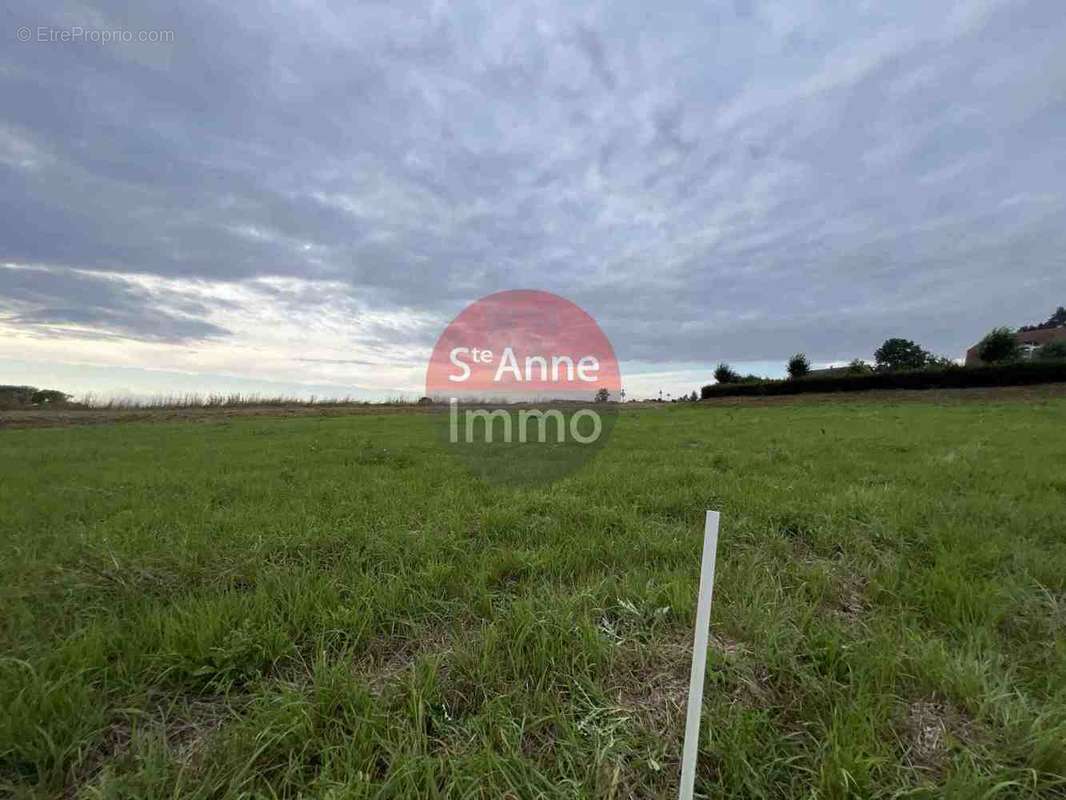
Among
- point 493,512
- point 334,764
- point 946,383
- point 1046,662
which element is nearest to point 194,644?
point 334,764

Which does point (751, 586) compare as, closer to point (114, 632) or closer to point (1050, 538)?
point (1050, 538)

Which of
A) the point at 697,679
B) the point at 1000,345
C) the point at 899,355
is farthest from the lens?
the point at 899,355

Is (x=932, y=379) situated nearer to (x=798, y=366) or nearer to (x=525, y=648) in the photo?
(x=798, y=366)

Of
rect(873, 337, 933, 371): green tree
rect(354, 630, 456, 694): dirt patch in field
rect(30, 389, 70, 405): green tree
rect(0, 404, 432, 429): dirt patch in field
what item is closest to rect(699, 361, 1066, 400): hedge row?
rect(873, 337, 933, 371): green tree

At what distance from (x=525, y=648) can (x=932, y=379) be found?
31.3 meters

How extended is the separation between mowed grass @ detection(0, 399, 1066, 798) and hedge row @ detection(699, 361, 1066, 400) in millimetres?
26236

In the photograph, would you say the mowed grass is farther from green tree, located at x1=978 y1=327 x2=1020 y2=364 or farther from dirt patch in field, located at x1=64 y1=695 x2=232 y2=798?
green tree, located at x1=978 y1=327 x2=1020 y2=364

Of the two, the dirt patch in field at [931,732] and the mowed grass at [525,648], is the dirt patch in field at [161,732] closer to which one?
the mowed grass at [525,648]

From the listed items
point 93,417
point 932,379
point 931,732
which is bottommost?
point 931,732

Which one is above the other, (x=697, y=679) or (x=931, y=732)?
(x=697, y=679)

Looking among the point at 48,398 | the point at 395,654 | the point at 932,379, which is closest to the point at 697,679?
the point at 395,654

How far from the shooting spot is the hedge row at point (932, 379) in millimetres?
21234

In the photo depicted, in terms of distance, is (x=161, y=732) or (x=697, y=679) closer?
(x=697, y=679)

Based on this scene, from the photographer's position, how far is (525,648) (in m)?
1.94
